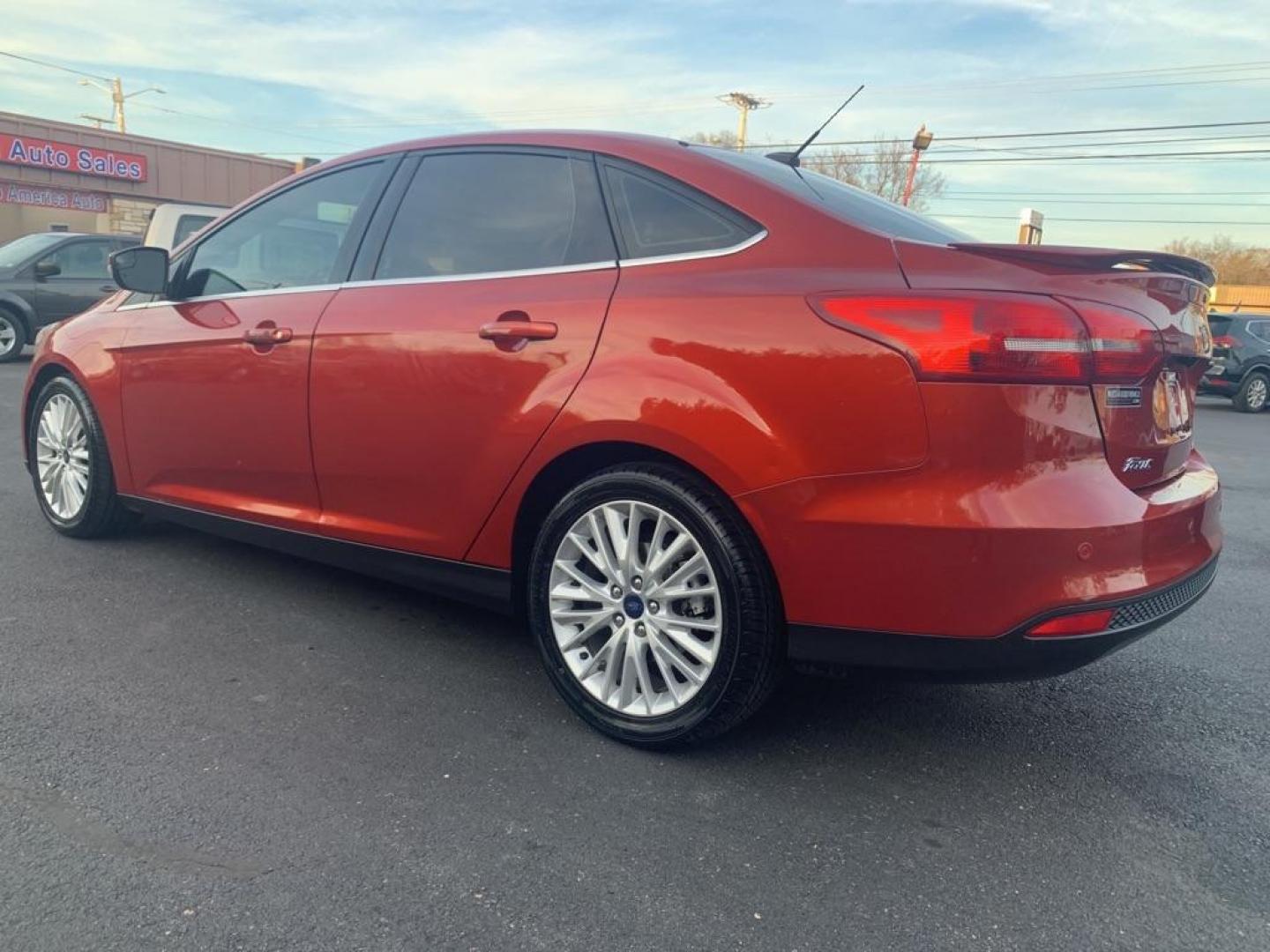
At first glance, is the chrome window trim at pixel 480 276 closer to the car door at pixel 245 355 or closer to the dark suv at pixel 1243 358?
the car door at pixel 245 355

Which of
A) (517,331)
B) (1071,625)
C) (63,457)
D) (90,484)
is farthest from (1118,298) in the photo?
(63,457)

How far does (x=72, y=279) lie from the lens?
12258 mm

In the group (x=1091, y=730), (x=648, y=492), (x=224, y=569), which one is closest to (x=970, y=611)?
(x=648, y=492)

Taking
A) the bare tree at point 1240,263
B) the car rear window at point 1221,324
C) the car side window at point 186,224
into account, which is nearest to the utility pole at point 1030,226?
the car rear window at point 1221,324

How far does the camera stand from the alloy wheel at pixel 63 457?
14.2ft

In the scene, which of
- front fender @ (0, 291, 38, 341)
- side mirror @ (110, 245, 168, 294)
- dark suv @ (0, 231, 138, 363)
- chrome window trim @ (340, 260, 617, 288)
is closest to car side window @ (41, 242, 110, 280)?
dark suv @ (0, 231, 138, 363)

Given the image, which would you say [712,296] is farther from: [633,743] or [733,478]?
[633,743]

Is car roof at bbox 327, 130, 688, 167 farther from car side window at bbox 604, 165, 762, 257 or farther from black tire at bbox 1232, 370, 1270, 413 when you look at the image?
black tire at bbox 1232, 370, 1270, 413

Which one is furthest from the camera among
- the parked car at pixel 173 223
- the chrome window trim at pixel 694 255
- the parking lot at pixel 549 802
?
the parked car at pixel 173 223

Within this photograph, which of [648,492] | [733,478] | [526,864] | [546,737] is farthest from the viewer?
[546,737]

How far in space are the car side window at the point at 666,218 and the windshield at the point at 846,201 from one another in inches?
6.9

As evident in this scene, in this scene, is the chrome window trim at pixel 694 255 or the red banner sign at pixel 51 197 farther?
the red banner sign at pixel 51 197

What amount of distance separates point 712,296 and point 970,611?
39.2 inches

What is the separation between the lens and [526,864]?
2180 mm
